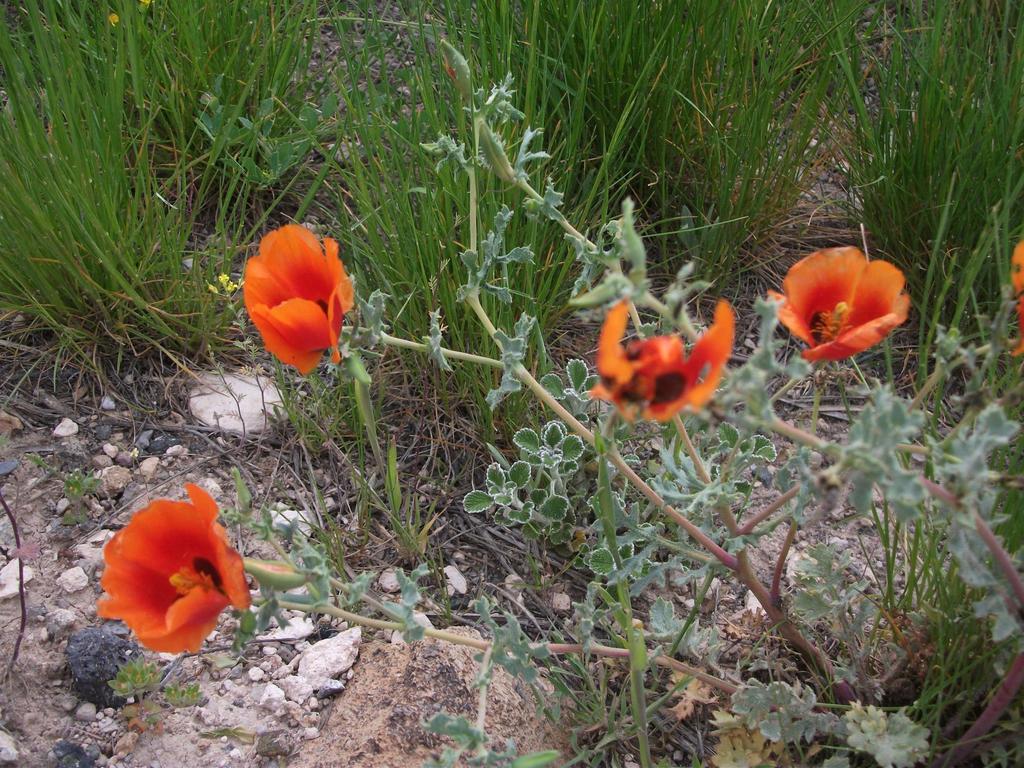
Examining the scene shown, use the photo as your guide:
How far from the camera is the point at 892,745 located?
4.37 feet

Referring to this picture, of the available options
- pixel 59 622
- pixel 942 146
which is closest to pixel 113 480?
pixel 59 622

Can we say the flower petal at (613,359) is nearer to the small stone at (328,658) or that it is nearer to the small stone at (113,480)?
the small stone at (328,658)

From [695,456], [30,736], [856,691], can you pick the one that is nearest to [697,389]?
[695,456]

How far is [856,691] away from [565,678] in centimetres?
48

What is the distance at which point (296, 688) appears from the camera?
1.62 metres

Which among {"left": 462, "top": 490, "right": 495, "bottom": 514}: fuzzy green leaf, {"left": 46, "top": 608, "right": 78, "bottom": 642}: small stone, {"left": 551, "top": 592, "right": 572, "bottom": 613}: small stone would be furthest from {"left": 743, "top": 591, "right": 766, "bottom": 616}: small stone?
{"left": 46, "top": 608, "right": 78, "bottom": 642}: small stone

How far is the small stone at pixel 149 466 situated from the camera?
194 cm

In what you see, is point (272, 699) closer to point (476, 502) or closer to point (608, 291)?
point (476, 502)

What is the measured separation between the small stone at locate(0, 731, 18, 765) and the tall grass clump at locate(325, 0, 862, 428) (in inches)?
38.9

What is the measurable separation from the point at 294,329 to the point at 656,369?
1.87 ft

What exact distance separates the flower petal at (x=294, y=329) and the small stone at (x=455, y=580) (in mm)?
649

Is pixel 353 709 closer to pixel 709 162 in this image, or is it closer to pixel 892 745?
pixel 892 745

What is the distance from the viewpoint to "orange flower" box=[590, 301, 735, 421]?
0.91m

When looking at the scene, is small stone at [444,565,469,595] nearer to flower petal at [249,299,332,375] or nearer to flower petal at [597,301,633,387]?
flower petal at [249,299,332,375]
